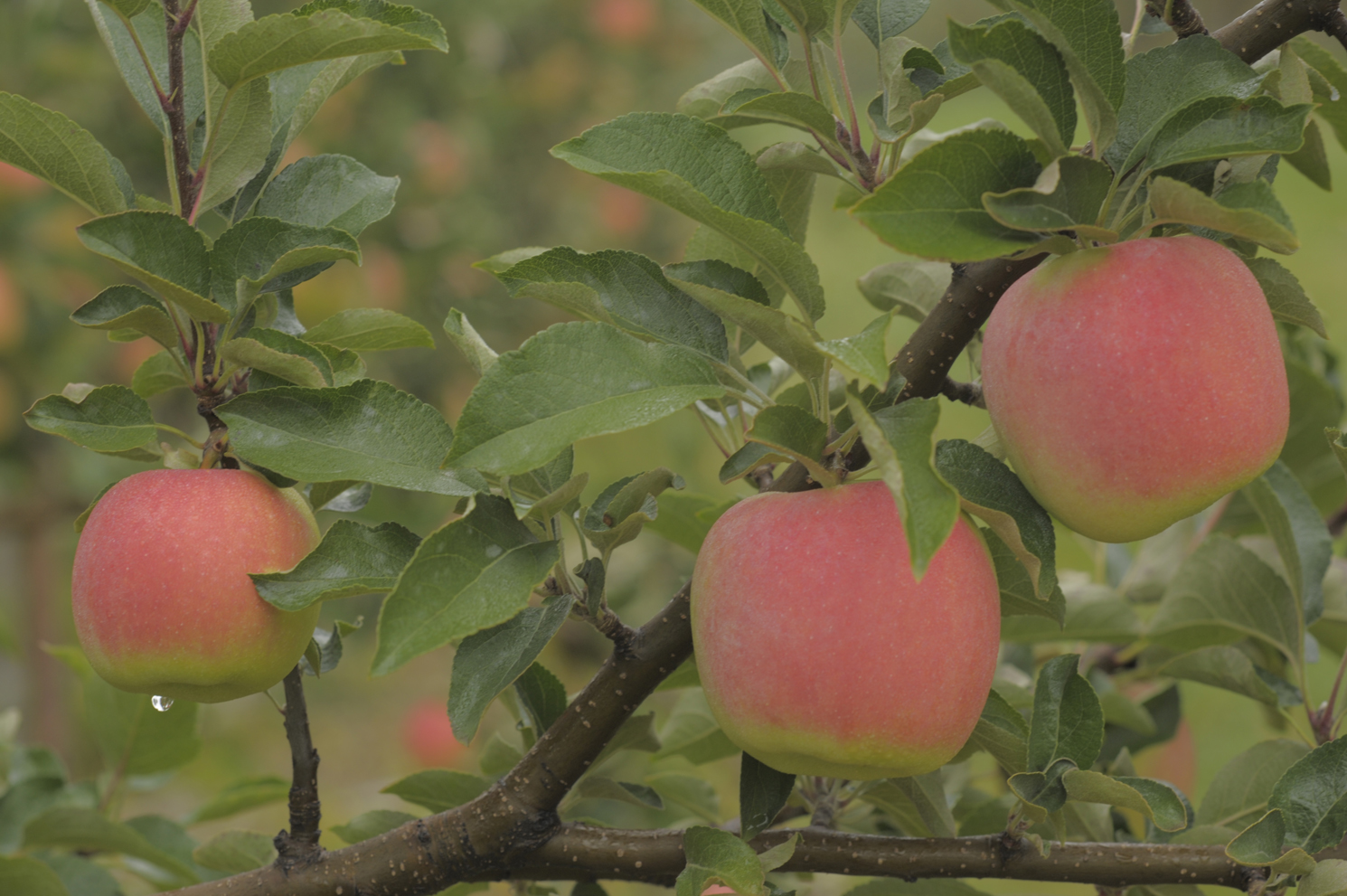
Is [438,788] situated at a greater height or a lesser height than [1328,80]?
lesser

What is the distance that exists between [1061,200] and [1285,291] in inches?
5.9

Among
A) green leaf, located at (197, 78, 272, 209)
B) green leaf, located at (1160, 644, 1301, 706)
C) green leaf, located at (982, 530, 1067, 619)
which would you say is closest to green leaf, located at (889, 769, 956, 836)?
green leaf, located at (982, 530, 1067, 619)

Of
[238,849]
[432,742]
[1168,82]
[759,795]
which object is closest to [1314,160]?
[1168,82]

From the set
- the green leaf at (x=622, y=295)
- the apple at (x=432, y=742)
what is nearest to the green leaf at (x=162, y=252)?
the green leaf at (x=622, y=295)

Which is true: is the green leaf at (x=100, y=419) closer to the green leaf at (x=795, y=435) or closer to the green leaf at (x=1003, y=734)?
the green leaf at (x=795, y=435)

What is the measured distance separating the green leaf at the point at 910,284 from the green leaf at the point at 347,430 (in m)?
0.27

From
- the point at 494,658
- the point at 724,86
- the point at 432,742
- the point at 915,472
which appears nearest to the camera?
the point at 915,472

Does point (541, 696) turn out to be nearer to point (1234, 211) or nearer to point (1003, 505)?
point (1003, 505)

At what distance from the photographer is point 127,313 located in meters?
0.47

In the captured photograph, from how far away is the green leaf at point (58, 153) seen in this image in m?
0.46

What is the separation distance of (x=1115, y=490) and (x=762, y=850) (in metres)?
0.25

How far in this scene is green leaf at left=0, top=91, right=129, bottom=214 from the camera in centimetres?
46

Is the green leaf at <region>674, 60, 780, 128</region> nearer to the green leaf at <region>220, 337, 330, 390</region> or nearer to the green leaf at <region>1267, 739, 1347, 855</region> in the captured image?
the green leaf at <region>220, 337, 330, 390</region>

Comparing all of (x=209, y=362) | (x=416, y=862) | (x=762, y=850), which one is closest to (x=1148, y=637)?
(x=762, y=850)
